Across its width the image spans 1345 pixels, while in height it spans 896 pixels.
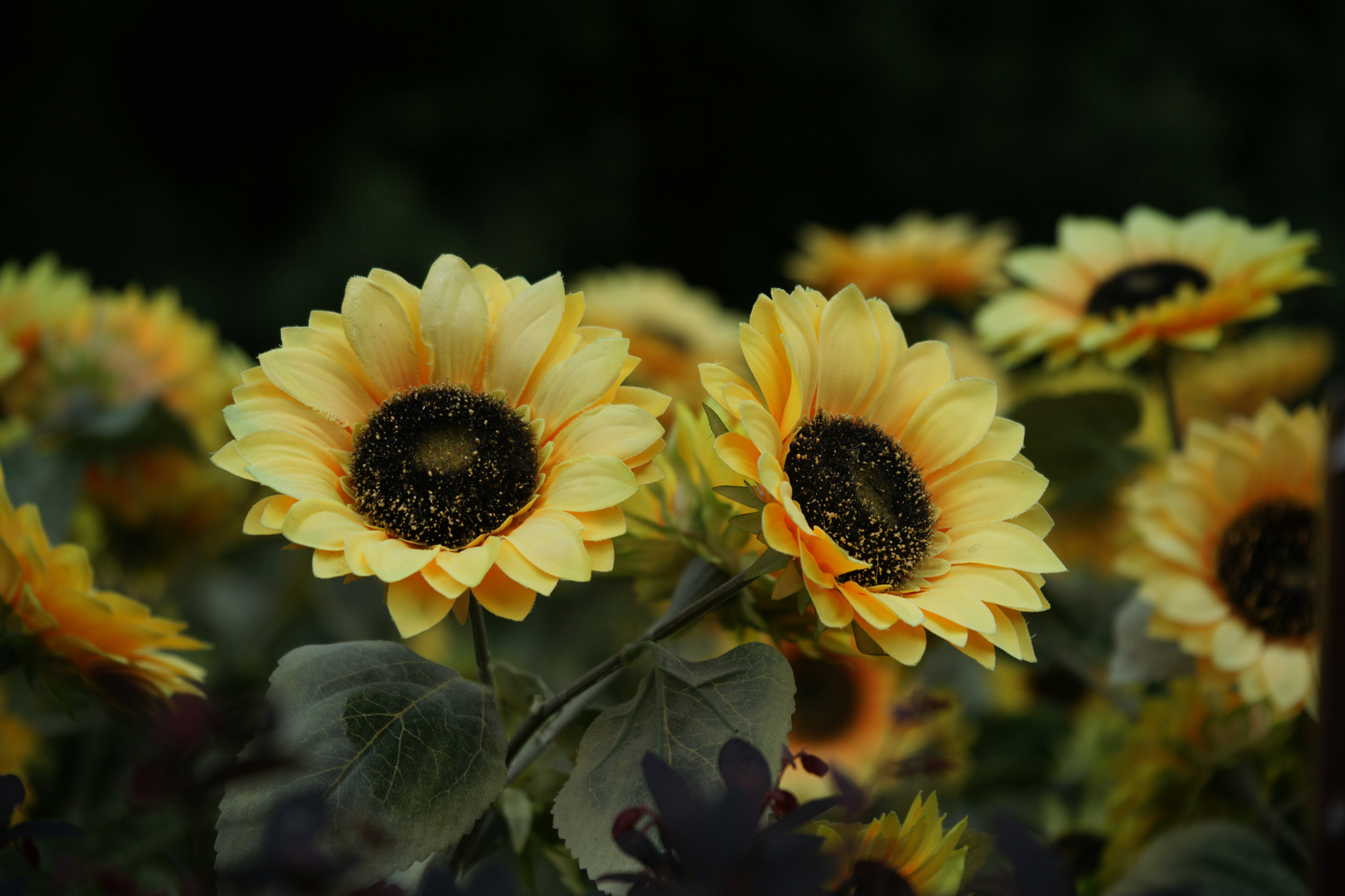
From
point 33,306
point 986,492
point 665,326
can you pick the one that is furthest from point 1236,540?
point 33,306

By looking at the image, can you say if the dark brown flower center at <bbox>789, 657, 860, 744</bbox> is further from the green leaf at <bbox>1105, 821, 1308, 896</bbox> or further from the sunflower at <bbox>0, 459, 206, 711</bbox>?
the sunflower at <bbox>0, 459, 206, 711</bbox>

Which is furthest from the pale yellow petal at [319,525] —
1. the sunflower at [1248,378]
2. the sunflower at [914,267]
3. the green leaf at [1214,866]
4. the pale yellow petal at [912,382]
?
the sunflower at [1248,378]

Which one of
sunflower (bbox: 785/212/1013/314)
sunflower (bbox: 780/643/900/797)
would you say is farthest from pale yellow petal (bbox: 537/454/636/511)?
sunflower (bbox: 785/212/1013/314)

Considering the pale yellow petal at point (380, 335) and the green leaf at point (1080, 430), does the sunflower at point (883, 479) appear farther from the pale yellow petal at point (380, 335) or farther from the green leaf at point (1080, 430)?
the green leaf at point (1080, 430)

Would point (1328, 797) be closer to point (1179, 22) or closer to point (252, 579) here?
point (252, 579)

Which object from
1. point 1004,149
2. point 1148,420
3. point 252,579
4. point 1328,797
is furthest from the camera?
point 1004,149

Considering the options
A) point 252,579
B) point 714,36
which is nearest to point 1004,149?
point 714,36
